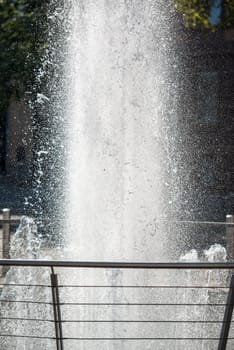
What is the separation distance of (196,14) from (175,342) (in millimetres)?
11027

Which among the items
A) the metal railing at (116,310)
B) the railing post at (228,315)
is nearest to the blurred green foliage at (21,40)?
the metal railing at (116,310)

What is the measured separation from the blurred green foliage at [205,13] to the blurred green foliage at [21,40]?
2826mm

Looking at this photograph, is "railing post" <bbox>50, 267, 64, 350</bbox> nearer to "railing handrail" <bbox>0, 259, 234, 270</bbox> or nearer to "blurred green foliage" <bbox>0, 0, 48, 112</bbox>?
"railing handrail" <bbox>0, 259, 234, 270</bbox>

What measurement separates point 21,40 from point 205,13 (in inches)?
152

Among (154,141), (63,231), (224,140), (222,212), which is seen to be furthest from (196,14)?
(63,231)

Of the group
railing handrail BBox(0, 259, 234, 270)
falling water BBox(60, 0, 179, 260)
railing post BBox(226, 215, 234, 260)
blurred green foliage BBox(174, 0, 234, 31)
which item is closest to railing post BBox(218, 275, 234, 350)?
railing handrail BBox(0, 259, 234, 270)

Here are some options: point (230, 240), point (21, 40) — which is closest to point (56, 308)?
point (230, 240)

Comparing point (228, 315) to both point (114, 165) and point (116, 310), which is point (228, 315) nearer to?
point (116, 310)

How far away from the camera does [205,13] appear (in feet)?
48.3

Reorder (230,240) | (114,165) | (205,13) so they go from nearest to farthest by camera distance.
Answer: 1. (230,240)
2. (114,165)
3. (205,13)

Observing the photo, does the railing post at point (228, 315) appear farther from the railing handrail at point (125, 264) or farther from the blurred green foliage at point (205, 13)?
the blurred green foliage at point (205, 13)

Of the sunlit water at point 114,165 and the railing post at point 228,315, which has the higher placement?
the sunlit water at point 114,165

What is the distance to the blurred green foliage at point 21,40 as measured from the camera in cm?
1451

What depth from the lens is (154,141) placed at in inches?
295
